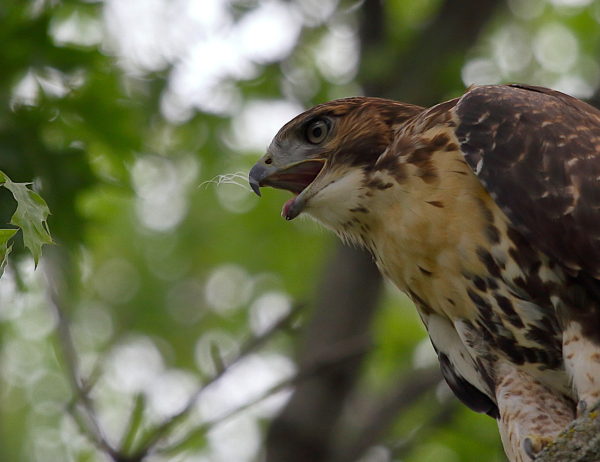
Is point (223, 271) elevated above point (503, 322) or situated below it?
below

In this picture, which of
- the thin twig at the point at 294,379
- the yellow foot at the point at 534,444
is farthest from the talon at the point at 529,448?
the thin twig at the point at 294,379

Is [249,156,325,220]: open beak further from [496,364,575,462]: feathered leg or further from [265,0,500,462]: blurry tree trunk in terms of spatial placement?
[265,0,500,462]: blurry tree trunk

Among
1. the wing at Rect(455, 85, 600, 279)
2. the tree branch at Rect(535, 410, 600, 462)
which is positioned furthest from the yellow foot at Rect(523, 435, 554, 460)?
the tree branch at Rect(535, 410, 600, 462)

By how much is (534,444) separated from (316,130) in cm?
150

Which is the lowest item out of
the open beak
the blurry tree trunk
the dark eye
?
the blurry tree trunk

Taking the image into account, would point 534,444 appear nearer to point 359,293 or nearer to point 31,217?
point 31,217

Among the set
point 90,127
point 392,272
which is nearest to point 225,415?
point 392,272

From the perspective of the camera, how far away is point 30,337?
12133 mm

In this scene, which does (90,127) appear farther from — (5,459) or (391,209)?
(5,459)

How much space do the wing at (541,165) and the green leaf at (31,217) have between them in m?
1.53

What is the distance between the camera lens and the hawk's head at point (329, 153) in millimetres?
3895

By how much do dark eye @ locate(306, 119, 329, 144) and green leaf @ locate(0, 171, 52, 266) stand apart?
1.57 metres

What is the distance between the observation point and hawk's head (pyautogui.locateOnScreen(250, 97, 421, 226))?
12.8 feet

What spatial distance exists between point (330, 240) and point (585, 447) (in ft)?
17.8
